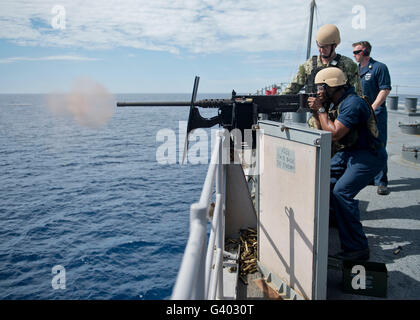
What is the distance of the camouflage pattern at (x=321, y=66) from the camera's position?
5.12 metres

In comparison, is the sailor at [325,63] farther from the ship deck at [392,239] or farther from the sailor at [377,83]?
the ship deck at [392,239]

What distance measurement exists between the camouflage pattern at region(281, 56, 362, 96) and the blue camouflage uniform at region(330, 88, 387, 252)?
161 cm

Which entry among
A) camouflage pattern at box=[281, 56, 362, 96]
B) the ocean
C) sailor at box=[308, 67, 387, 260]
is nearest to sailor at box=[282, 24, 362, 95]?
camouflage pattern at box=[281, 56, 362, 96]

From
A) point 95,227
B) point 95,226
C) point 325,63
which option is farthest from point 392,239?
point 95,226

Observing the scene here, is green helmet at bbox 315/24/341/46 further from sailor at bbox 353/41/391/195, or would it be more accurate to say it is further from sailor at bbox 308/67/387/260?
sailor at bbox 308/67/387/260

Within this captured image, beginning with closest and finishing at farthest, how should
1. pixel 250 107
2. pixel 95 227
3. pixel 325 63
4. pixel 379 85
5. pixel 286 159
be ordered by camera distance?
1. pixel 286 159
2. pixel 325 63
3. pixel 250 107
4. pixel 379 85
5. pixel 95 227

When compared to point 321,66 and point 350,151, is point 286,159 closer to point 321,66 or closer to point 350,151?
point 350,151

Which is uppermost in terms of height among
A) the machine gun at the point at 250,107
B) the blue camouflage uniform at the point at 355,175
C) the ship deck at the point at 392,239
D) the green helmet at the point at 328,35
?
the green helmet at the point at 328,35

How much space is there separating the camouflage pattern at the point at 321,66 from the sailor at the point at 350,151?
1.60 meters

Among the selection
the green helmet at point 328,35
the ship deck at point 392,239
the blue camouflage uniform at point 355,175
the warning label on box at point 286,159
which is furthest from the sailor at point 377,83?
the warning label on box at point 286,159

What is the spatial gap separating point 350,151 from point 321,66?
6.53ft

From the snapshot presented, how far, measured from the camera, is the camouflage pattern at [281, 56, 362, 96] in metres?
5.12

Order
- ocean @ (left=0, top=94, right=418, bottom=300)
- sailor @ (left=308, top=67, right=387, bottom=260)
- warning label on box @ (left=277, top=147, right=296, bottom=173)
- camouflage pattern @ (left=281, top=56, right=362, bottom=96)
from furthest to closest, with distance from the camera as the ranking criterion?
1. ocean @ (left=0, top=94, right=418, bottom=300)
2. camouflage pattern @ (left=281, top=56, right=362, bottom=96)
3. sailor @ (left=308, top=67, right=387, bottom=260)
4. warning label on box @ (left=277, top=147, right=296, bottom=173)

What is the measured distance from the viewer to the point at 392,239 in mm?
4246
